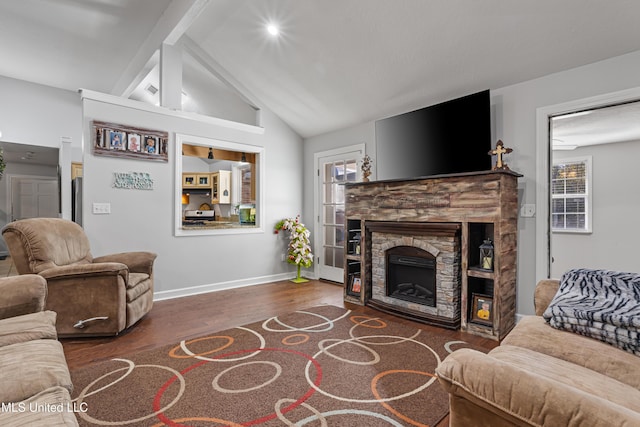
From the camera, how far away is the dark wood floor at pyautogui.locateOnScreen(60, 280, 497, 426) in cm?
261

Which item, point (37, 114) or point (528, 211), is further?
point (37, 114)

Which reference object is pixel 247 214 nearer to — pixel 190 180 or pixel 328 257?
pixel 328 257

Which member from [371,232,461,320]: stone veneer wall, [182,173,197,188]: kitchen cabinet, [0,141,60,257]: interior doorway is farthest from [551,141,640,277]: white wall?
[0,141,60,257]: interior doorway

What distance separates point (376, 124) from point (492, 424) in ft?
11.7

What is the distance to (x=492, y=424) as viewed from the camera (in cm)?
97

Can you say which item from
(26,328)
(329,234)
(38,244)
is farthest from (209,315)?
(329,234)

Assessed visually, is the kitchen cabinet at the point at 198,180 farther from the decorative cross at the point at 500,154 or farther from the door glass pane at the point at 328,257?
the decorative cross at the point at 500,154

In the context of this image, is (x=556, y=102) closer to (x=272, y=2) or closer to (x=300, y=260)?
(x=272, y=2)

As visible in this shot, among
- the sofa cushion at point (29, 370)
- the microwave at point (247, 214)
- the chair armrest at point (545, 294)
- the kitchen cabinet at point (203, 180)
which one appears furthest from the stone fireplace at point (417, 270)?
the kitchen cabinet at point (203, 180)

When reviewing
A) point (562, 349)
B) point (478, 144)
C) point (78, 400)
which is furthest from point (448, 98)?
point (78, 400)

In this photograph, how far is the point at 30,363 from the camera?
1.21 meters

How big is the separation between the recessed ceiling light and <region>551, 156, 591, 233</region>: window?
151 inches

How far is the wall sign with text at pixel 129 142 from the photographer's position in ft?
11.7

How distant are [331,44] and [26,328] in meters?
3.43
